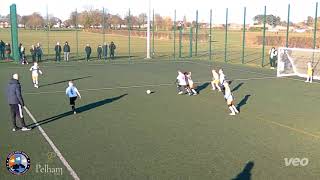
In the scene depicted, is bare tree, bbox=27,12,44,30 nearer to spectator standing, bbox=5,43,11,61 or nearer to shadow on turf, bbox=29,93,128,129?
spectator standing, bbox=5,43,11,61

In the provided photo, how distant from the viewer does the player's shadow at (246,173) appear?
9.40 m

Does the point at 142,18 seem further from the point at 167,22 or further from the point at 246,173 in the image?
the point at 246,173

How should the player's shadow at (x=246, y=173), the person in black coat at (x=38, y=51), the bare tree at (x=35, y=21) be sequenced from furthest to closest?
the bare tree at (x=35, y=21), the person in black coat at (x=38, y=51), the player's shadow at (x=246, y=173)

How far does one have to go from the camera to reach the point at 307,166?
33.3 feet

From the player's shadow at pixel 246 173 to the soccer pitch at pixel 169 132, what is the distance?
2 centimetres

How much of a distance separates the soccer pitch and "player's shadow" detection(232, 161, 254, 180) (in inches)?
0.9

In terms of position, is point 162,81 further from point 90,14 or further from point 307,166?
point 90,14

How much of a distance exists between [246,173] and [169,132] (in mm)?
4063

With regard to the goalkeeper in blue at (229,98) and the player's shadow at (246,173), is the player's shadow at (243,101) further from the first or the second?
the player's shadow at (246,173)

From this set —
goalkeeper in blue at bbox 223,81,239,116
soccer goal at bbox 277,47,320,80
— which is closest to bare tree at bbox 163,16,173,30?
soccer goal at bbox 277,47,320,80

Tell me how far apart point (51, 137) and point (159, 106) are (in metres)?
5.97

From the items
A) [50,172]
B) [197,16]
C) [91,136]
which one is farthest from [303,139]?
[197,16]

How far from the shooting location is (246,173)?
9.67 m

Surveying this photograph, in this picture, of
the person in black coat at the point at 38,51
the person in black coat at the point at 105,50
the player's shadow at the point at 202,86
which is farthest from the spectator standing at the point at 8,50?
the player's shadow at the point at 202,86
